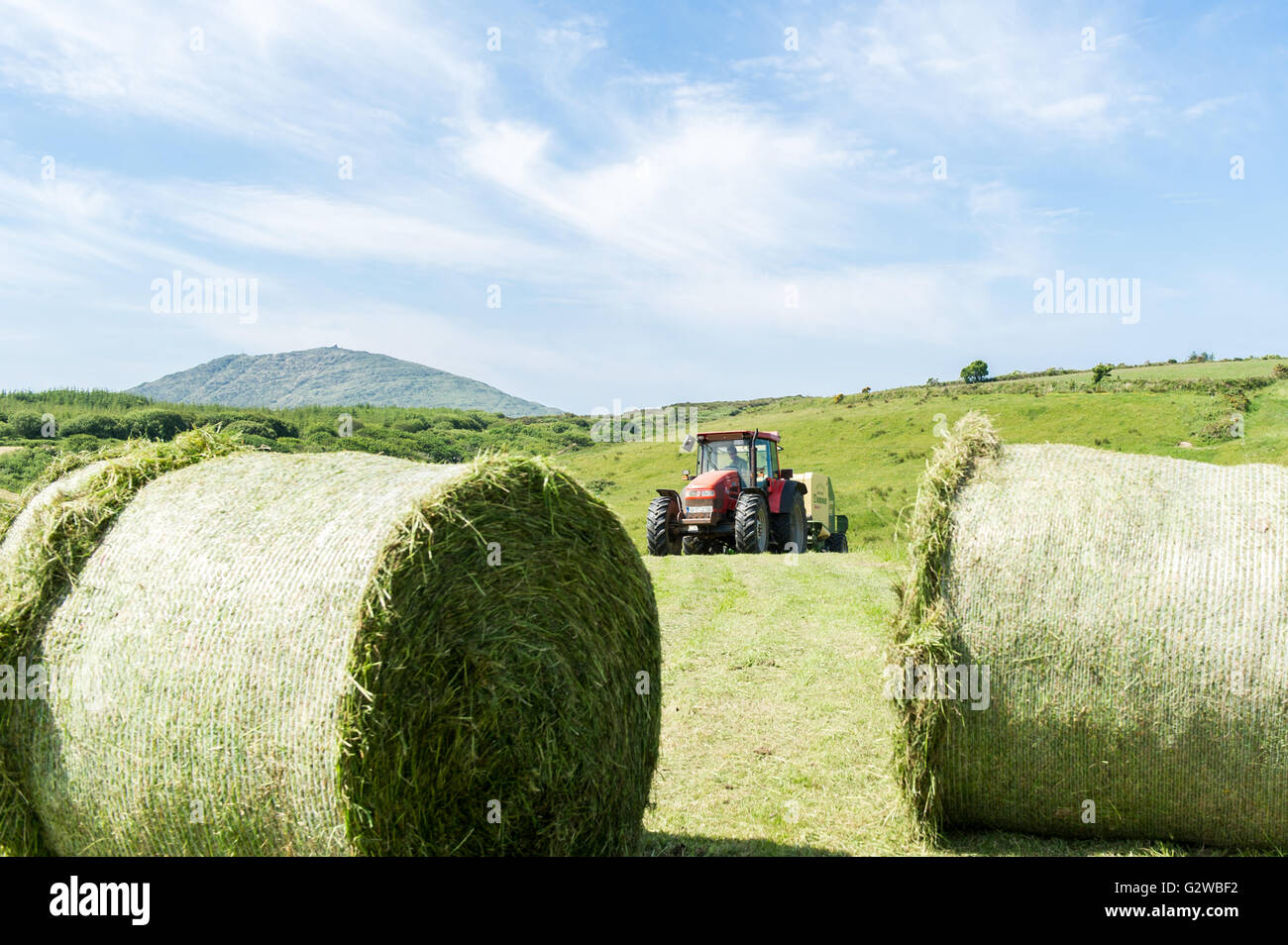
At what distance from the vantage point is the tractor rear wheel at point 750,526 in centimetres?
1619

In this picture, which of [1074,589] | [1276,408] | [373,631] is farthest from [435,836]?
[1276,408]

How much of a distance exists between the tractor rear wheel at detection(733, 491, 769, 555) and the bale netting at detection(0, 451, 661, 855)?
36.7ft

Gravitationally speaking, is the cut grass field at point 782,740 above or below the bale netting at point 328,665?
below

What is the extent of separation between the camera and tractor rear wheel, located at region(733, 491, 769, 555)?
16.2 m

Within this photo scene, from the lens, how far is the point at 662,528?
678 inches

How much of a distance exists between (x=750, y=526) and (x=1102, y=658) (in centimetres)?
1154

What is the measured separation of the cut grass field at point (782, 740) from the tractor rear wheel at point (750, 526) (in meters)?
3.85

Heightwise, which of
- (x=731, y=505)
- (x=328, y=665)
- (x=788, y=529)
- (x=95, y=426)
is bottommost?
(x=788, y=529)

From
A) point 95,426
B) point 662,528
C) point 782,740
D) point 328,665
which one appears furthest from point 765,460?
point 95,426

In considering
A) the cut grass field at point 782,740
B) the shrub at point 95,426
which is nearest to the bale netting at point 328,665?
the cut grass field at point 782,740

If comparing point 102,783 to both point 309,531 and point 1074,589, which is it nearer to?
point 309,531

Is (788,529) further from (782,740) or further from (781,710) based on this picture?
(782,740)

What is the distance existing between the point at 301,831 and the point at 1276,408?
40967 mm

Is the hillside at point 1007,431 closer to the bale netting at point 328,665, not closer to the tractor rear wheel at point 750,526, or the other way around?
the tractor rear wheel at point 750,526
